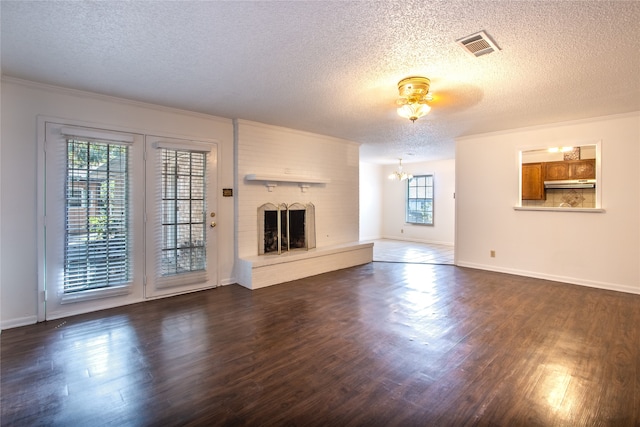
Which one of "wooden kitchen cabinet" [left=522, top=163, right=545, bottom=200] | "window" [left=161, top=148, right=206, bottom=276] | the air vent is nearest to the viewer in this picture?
the air vent

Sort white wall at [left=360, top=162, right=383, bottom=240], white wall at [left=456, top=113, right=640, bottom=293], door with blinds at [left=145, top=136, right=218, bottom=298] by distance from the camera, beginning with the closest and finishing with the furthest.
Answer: door with blinds at [left=145, top=136, right=218, bottom=298], white wall at [left=456, top=113, right=640, bottom=293], white wall at [left=360, top=162, right=383, bottom=240]

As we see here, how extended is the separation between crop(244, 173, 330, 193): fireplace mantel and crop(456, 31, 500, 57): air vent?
3.23 metres

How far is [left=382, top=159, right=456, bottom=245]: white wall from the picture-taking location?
907 centimetres

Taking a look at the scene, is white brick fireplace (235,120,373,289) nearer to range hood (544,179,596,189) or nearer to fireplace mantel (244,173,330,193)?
fireplace mantel (244,173,330,193)

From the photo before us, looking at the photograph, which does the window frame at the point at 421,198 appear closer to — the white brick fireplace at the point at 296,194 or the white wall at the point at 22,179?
the white brick fireplace at the point at 296,194

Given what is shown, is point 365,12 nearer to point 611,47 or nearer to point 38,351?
point 611,47

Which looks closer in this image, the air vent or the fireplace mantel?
the air vent

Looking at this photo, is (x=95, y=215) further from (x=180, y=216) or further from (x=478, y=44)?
(x=478, y=44)

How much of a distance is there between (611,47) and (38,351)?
532cm

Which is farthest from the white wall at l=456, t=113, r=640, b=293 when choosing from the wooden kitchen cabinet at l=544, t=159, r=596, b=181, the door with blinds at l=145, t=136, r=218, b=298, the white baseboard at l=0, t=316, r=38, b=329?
the white baseboard at l=0, t=316, r=38, b=329

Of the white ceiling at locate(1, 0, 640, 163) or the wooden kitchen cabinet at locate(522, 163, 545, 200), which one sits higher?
the white ceiling at locate(1, 0, 640, 163)

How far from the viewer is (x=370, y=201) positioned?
10.4 m

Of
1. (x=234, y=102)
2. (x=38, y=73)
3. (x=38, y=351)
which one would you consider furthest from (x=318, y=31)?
(x=38, y=351)

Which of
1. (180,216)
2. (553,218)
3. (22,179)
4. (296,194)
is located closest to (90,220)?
(22,179)
